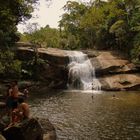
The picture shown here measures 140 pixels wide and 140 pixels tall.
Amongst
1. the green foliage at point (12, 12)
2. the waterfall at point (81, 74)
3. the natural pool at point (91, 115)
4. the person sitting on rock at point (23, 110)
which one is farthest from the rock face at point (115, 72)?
the person sitting on rock at point (23, 110)

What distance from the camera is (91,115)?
27.1m

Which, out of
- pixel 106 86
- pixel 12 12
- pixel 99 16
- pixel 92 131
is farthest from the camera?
pixel 99 16

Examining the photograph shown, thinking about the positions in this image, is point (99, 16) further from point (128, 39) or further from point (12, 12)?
point (12, 12)

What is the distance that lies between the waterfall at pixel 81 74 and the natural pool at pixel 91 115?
840 centimetres

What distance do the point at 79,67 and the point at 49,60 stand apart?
542cm

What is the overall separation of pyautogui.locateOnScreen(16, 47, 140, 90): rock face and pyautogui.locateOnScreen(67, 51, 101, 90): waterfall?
73 centimetres

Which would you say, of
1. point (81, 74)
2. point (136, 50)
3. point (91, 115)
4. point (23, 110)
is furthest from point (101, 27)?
point (23, 110)

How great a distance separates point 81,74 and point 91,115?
23.0m

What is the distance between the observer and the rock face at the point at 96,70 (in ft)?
151

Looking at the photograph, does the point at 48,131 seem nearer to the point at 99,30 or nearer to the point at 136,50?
the point at 136,50

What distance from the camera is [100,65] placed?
4903cm

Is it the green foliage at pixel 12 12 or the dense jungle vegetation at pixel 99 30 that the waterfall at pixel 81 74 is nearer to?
the dense jungle vegetation at pixel 99 30

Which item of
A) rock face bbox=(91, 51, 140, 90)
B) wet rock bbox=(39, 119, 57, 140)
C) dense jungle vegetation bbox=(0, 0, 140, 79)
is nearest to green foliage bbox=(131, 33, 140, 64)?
dense jungle vegetation bbox=(0, 0, 140, 79)

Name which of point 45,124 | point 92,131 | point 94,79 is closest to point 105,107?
point 92,131
